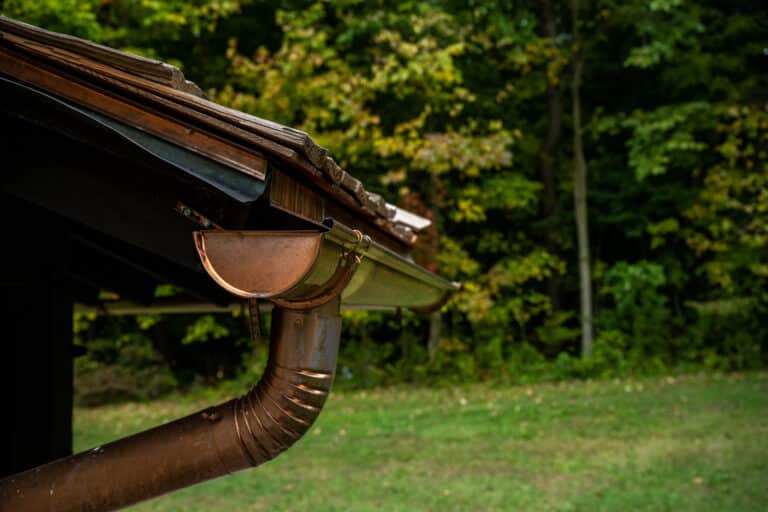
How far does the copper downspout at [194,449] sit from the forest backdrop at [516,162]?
407 inches

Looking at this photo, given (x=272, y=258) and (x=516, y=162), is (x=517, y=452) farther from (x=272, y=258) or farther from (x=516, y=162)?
(x=516, y=162)

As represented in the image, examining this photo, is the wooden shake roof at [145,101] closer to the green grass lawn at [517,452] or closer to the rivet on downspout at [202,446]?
the rivet on downspout at [202,446]

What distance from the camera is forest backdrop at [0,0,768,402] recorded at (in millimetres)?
12867

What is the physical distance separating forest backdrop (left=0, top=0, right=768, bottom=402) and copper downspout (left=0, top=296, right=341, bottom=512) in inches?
407

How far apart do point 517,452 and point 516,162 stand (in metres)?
7.90

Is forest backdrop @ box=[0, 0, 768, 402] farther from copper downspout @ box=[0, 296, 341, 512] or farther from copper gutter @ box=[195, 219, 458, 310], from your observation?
copper gutter @ box=[195, 219, 458, 310]

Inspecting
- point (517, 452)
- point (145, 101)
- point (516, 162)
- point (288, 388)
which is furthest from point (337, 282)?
point (516, 162)

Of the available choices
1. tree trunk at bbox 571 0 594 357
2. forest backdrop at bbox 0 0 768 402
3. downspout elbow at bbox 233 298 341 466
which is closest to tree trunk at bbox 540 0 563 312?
forest backdrop at bbox 0 0 768 402

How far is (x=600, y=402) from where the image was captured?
1081cm

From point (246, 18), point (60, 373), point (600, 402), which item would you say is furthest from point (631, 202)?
point (60, 373)

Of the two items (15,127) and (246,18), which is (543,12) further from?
(15,127)

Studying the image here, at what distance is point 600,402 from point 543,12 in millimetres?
7016

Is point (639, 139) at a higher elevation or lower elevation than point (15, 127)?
higher

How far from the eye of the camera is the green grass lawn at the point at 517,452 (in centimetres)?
682
